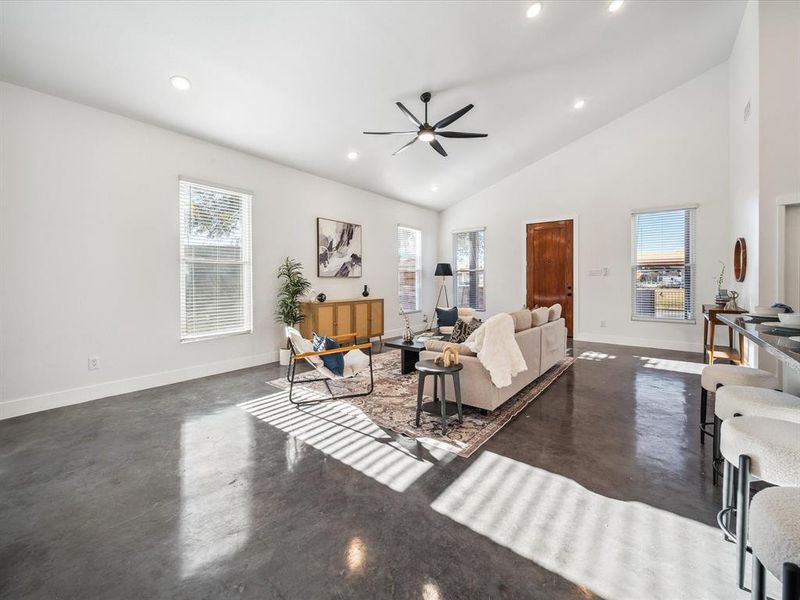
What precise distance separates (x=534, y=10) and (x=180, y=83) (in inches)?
140

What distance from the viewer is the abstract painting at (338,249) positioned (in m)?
6.11

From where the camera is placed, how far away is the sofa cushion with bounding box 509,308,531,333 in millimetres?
3707

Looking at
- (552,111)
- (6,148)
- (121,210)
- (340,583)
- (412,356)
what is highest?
(552,111)

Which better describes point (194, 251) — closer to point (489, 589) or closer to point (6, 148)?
point (6, 148)

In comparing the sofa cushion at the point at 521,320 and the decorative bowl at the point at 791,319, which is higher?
the decorative bowl at the point at 791,319

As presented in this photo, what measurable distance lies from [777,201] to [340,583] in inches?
216

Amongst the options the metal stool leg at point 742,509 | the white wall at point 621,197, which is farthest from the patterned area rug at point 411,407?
the white wall at point 621,197

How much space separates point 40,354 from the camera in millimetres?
3410

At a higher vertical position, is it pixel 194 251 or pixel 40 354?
pixel 194 251

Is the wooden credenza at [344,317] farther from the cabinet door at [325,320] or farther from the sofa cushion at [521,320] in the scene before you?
the sofa cushion at [521,320]

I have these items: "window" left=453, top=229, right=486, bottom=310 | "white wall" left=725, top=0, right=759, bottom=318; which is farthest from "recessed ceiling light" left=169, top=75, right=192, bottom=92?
"window" left=453, top=229, right=486, bottom=310

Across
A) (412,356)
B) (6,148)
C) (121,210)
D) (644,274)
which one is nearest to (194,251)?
(121,210)

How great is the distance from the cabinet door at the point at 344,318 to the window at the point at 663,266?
5.08 m

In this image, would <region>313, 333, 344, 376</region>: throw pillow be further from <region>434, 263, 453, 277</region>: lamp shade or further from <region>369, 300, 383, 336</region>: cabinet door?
<region>434, 263, 453, 277</region>: lamp shade
